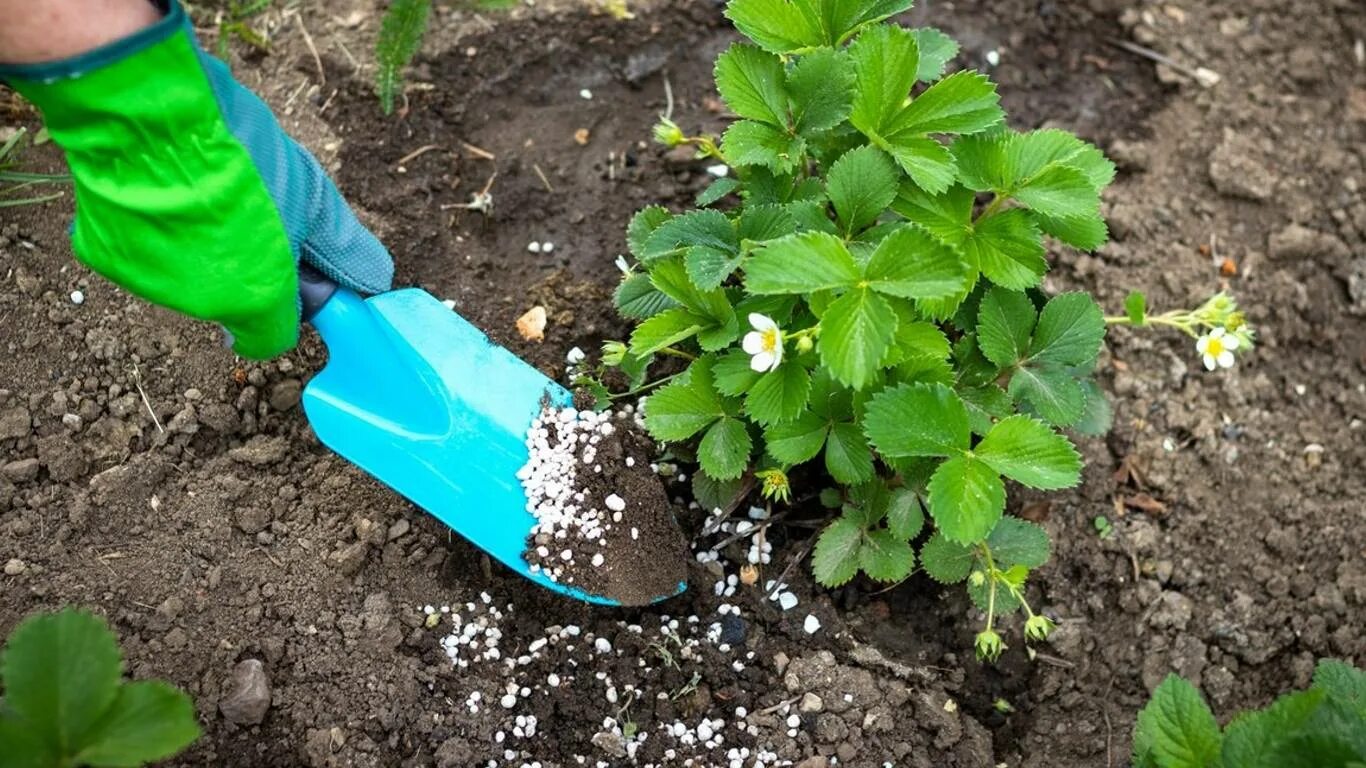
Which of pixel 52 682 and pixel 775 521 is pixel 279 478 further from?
pixel 775 521

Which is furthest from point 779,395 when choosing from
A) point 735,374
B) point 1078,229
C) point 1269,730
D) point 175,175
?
point 175,175

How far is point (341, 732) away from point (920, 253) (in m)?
1.06

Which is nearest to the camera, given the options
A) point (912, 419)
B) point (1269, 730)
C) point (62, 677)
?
point (62, 677)

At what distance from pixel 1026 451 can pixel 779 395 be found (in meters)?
Answer: 0.35

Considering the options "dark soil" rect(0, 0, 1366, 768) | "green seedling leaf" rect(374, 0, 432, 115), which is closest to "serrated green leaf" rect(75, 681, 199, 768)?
"dark soil" rect(0, 0, 1366, 768)

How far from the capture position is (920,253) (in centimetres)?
146

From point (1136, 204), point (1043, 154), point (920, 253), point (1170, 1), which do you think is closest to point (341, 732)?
point (920, 253)

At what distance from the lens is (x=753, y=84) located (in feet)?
5.53

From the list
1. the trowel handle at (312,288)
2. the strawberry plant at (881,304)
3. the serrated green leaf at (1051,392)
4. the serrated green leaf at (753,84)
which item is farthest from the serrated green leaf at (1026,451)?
the trowel handle at (312,288)

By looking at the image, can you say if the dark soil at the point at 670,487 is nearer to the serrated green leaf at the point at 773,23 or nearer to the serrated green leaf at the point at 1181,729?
the serrated green leaf at the point at 1181,729

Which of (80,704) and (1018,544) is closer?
(80,704)

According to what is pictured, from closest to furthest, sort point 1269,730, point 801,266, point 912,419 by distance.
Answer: point 1269,730
point 801,266
point 912,419

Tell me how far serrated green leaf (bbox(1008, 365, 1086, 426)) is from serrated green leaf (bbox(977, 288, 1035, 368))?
3 cm

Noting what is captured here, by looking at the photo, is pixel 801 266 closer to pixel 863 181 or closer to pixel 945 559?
pixel 863 181
